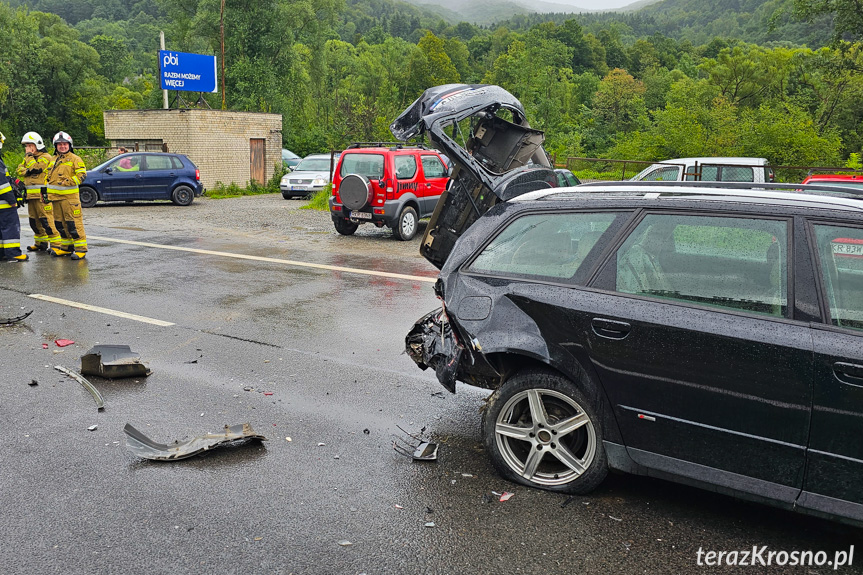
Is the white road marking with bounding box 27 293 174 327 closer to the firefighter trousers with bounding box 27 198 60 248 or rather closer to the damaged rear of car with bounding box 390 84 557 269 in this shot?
the damaged rear of car with bounding box 390 84 557 269

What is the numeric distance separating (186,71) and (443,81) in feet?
256

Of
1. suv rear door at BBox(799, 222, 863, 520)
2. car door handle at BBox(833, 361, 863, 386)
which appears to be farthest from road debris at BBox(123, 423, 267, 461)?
car door handle at BBox(833, 361, 863, 386)

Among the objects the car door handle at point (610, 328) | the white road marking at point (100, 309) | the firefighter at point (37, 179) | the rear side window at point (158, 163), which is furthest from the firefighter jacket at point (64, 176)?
the rear side window at point (158, 163)

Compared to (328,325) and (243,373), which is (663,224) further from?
(328,325)

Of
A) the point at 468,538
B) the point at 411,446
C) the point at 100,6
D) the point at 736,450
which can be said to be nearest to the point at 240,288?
the point at 411,446

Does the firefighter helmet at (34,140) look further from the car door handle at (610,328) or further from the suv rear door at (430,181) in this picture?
the car door handle at (610,328)

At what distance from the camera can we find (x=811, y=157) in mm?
23969

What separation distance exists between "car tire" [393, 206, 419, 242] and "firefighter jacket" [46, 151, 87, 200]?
5.86m

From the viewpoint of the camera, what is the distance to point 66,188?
38.5ft

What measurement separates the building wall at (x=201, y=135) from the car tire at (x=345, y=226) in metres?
14.3

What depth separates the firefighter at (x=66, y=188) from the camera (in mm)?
11695

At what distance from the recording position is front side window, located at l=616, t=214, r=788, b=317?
3.52 metres

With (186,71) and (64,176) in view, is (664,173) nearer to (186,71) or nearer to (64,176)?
(64,176)

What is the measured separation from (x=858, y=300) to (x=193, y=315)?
6817mm
